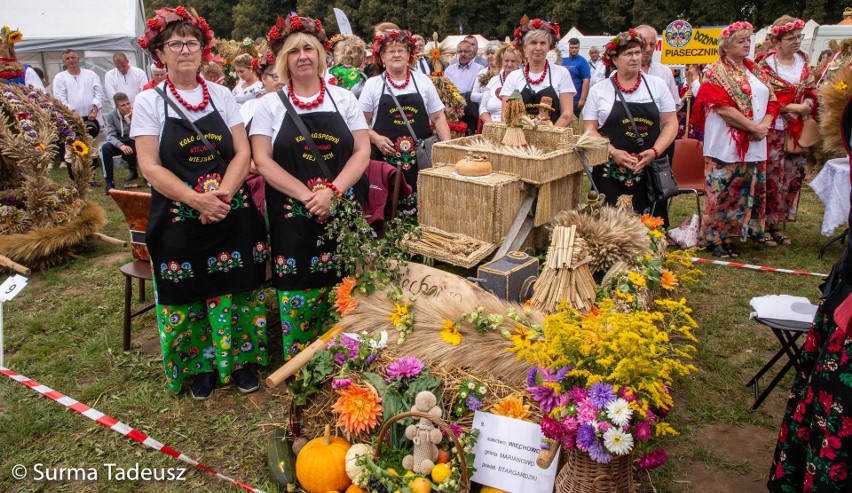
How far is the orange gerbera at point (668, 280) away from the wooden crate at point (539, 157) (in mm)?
957

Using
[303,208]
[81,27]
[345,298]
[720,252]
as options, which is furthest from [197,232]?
[81,27]

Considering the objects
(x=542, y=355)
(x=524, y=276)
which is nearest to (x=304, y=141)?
(x=524, y=276)

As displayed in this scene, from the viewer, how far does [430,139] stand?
5254 mm

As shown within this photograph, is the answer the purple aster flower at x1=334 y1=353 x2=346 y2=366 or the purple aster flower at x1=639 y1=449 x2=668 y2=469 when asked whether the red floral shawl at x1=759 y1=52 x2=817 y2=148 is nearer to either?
the purple aster flower at x1=639 y1=449 x2=668 y2=469

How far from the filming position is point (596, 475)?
2.33 m

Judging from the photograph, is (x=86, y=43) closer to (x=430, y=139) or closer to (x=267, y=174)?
(x=430, y=139)

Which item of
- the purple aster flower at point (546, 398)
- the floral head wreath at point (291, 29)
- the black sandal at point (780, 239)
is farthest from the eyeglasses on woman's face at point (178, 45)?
the black sandal at point (780, 239)

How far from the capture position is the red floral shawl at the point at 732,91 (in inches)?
226

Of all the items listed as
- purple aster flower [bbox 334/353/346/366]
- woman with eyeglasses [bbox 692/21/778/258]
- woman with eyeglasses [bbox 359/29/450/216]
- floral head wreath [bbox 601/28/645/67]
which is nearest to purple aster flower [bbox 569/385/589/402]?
purple aster flower [bbox 334/353/346/366]

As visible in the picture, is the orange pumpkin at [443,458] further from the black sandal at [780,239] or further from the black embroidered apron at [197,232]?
the black sandal at [780,239]

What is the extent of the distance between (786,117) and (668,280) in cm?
330

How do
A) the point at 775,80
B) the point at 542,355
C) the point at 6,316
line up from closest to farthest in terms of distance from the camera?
1. the point at 542,355
2. the point at 6,316
3. the point at 775,80

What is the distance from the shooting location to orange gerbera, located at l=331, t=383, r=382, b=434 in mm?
2771

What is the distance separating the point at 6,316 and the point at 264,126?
329cm
